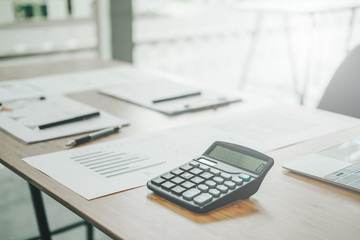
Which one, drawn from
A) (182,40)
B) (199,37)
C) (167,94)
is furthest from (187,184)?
(199,37)

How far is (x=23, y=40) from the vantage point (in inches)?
116

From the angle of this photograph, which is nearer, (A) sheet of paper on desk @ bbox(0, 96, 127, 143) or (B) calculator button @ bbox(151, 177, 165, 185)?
(B) calculator button @ bbox(151, 177, 165, 185)

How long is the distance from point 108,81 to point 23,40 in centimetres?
173

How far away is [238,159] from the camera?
2.44ft

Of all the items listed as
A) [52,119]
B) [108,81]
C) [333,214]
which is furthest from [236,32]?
[333,214]

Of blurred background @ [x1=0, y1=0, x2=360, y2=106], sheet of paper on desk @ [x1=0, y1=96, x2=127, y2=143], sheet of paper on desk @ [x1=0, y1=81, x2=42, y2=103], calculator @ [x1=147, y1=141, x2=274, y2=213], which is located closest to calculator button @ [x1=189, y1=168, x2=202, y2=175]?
calculator @ [x1=147, y1=141, x2=274, y2=213]

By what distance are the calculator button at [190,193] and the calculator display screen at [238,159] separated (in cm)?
10

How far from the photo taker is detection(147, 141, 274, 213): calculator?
0.65 meters

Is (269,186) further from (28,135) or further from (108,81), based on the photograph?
(108,81)

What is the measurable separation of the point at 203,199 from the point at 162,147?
27 centimetres

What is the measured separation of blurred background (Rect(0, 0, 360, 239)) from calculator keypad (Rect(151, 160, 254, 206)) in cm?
123

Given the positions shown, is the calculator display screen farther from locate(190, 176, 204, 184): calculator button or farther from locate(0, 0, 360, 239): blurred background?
locate(0, 0, 360, 239): blurred background

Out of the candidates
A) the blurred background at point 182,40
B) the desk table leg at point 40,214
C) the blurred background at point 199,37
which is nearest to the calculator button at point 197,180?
the desk table leg at point 40,214

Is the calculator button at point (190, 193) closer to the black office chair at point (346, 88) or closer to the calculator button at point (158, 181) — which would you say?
the calculator button at point (158, 181)
